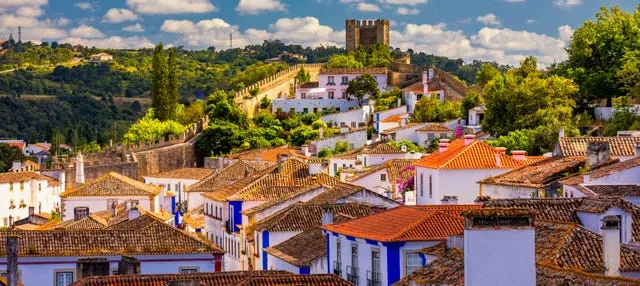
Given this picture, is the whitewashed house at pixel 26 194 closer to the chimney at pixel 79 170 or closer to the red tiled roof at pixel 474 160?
the chimney at pixel 79 170

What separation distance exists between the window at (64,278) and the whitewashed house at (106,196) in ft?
116

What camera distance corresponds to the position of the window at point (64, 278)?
42344 mm

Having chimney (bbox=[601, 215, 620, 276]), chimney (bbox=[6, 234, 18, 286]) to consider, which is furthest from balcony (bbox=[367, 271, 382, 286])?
chimney (bbox=[601, 215, 620, 276])

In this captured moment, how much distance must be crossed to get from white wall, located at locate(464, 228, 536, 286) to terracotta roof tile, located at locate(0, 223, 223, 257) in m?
23.3

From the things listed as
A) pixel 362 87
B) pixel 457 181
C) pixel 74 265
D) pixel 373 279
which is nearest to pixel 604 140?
pixel 457 181

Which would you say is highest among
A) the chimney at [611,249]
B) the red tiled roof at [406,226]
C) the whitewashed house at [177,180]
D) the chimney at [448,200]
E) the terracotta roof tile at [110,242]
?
the chimney at [611,249]

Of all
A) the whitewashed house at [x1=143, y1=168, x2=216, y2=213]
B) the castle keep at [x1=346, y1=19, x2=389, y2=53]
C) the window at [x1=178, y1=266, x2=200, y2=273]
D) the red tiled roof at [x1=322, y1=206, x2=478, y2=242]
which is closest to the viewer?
the red tiled roof at [x1=322, y1=206, x2=478, y2=242]

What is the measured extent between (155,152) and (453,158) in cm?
6642

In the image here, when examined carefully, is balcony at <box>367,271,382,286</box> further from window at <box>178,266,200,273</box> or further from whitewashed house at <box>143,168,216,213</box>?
whitewashed house at <box>143,168,216,213</box>

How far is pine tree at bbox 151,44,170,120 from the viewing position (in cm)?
13112

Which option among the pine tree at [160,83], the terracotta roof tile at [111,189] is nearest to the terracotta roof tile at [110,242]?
the terracotta roof tile at [111,189]

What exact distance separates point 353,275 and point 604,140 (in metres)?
16.0

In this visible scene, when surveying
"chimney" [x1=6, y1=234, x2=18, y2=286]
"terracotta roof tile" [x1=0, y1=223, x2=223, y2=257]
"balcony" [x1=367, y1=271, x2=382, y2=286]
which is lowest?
"terracotta roof tile" [x1=0, y1=223, x2=223, y2=257]

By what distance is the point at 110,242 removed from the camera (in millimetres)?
44562
